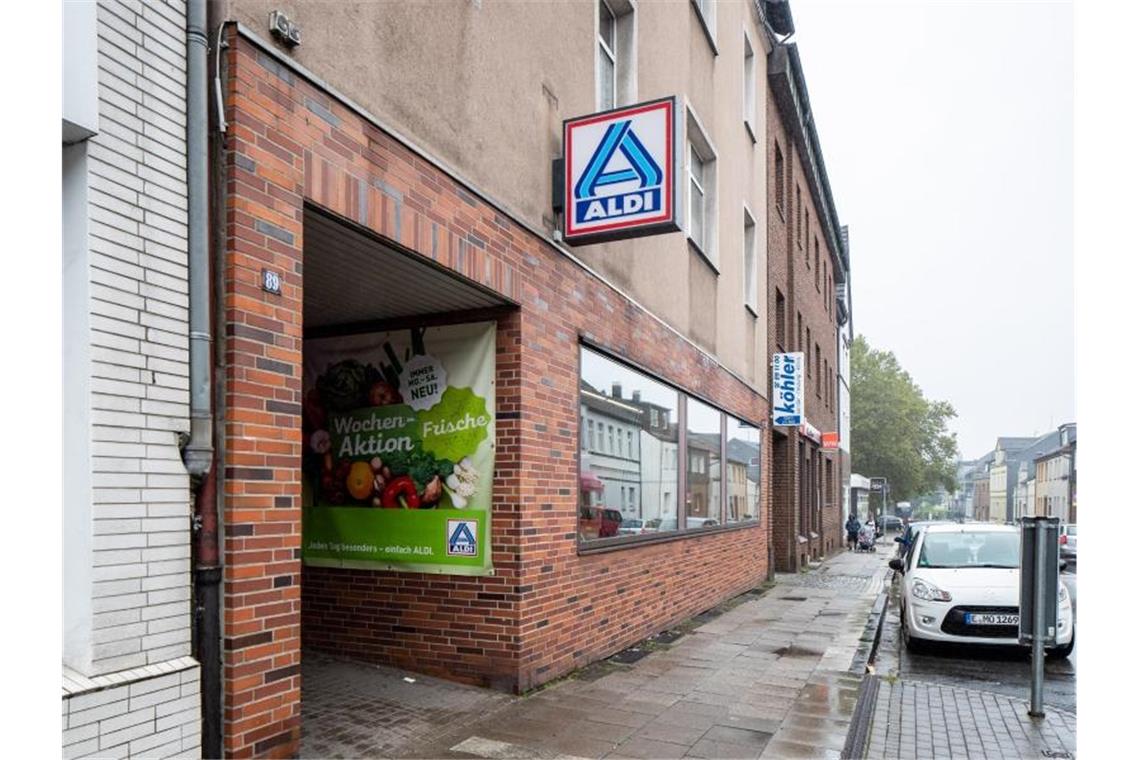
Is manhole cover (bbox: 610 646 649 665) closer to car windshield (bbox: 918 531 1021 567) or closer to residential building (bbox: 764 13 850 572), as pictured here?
car windshield (bbox: 918 531 1021 567)

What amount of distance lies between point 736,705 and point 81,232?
5.66 metres

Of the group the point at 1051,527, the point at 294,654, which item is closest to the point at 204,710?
the point at 294,654

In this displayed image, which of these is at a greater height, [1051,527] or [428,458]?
[428,458]

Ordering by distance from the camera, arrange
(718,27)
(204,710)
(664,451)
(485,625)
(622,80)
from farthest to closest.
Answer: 1. (718,27)
2. (664,451)
3. (622,80)
4. (485,625)
5. (204,710)

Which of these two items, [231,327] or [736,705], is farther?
[736,705]

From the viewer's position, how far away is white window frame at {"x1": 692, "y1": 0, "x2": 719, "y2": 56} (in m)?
13.0

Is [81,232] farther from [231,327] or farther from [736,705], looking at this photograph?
[736,705]

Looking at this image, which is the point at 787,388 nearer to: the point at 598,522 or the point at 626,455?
the point at 626,455

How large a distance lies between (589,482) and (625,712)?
Answer: 2.47 meters

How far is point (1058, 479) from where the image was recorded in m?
85.2

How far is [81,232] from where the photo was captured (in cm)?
351

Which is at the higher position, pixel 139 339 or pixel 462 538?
pixel 139 339

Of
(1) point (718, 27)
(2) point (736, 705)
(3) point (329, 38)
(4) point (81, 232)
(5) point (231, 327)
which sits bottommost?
(2) point (736, 705)

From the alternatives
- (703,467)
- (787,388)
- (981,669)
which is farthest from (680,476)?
(787,388)
